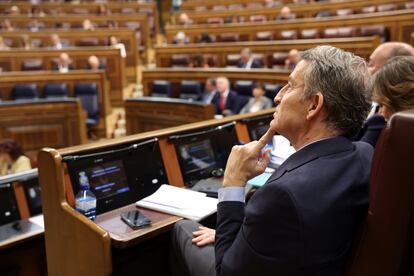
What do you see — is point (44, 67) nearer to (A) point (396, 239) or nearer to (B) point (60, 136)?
(B) point (60, 136)

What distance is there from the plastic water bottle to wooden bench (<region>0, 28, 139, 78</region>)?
14.5 feet

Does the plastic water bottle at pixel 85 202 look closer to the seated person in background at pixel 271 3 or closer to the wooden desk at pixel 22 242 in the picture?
the wooden desk at pixel 22 242

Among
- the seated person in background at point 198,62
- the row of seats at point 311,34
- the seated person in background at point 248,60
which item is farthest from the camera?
the seated person in background at point 198,62

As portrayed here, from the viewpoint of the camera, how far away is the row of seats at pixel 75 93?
3713mm

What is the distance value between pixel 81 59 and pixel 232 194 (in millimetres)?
4205

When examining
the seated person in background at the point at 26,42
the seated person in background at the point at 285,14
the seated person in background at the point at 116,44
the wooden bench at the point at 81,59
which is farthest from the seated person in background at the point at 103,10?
A: the seated person in background at the point at 285,14

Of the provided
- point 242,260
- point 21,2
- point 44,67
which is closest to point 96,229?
point 242,260

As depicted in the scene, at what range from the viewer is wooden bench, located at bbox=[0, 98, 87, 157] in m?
3.09

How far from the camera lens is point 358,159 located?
729 millimetres

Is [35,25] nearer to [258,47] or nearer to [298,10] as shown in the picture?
[258,47]

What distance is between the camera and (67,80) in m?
3.85

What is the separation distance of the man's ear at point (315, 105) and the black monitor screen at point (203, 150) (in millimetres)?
739

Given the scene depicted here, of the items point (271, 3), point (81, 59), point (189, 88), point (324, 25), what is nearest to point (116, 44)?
point (81, 59)

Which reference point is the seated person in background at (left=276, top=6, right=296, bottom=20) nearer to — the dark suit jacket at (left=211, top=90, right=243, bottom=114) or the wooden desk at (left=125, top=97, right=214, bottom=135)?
the dark suit jacket at (left=211, top=90, right=243, bottom=114)
